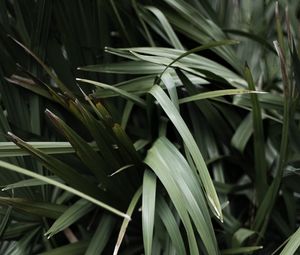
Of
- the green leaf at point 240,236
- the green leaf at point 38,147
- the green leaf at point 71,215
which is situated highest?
the green leaf at point 38,147

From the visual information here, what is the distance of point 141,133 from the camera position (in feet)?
3.88

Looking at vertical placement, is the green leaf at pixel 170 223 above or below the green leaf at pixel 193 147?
below

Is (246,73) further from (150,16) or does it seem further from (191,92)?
(150,16)

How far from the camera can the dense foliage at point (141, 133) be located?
0.96 metres

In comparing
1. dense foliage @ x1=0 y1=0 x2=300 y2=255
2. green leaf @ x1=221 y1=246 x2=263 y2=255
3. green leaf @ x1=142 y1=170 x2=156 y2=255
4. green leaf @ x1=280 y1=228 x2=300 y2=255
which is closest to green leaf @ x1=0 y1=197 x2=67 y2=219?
dense foliage @ x1=0 y1=0 x2=300 y2=255

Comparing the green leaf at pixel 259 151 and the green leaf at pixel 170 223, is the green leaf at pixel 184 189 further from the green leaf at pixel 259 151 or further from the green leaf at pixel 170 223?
the green leaf at pixel 259 151

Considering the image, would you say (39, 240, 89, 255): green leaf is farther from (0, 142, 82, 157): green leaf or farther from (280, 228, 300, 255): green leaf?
(280, 228, 300, 255): green leaf

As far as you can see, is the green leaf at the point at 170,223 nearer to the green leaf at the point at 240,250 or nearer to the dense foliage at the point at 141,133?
the dense foliage at the point at 141,133

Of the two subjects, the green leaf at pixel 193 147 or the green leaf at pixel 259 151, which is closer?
the green leaf at pixel 193 147

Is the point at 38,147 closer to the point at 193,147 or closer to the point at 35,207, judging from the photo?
the point at 35,207

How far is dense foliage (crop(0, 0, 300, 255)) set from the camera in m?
0.96

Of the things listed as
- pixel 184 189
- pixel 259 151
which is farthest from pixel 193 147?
pixel 259 151

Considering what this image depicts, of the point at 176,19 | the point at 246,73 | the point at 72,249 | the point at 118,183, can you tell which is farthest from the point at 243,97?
the point at 72,249

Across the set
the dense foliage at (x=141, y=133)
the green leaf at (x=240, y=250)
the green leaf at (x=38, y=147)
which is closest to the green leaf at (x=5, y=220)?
the dense foliage at (x=141, y=133)
